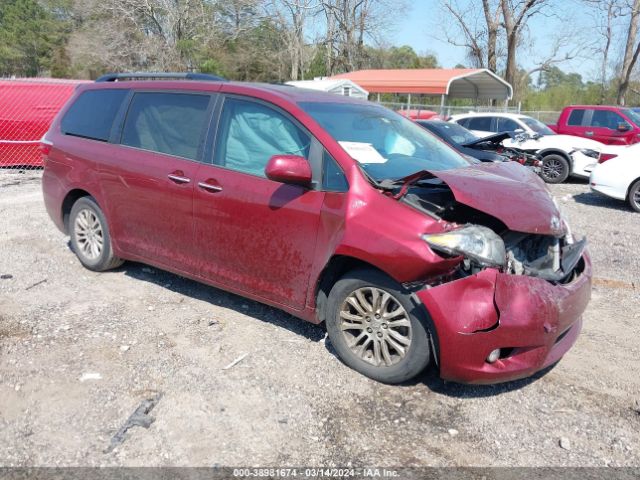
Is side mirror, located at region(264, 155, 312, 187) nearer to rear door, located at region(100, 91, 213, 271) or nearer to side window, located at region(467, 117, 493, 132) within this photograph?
rear door, located at region(100, 91, 213, 271)

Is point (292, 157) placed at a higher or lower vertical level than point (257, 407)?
higher

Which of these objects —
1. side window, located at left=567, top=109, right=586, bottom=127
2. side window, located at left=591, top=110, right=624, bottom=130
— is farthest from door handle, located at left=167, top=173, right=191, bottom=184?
side window, located at left=567, top=109, right=586, bottom=127

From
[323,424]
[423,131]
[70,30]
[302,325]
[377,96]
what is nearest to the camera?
[323,424]

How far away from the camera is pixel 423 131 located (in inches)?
184

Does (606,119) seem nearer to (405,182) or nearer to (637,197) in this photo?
(637,197)

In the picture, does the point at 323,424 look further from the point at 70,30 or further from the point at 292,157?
the point at 70,30

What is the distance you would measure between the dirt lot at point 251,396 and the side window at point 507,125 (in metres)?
10.2

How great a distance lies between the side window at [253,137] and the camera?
3.77 meters

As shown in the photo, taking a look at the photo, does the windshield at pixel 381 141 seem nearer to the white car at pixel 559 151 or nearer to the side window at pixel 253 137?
the side window at pixel 253 137

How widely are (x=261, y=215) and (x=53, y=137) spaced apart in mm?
2811

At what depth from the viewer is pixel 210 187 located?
3994mm

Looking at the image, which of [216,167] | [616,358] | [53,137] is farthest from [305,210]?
[53,137]

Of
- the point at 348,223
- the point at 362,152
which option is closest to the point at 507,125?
the point at 362,152

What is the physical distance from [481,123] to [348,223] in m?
12.6
